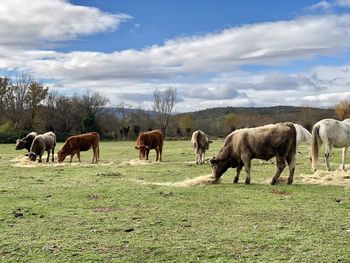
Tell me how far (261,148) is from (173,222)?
6.52 m

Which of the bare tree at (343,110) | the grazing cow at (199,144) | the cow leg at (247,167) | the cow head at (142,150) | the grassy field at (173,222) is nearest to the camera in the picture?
the grassy field at (173,222)

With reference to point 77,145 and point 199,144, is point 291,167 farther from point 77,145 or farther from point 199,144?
point 77,145

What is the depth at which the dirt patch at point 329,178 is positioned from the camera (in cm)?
1482

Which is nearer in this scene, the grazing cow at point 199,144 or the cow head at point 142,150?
the grazing cow at point 199,144

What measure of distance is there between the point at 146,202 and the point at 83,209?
1686 mm

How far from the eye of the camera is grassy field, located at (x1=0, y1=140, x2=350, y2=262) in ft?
23.2

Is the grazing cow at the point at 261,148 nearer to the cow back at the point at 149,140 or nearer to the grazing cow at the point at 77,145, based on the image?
the cow back at the point at 149,140

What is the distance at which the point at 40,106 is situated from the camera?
83.6 metres

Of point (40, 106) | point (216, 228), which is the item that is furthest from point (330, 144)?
point (40, 106)

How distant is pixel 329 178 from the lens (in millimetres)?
15461

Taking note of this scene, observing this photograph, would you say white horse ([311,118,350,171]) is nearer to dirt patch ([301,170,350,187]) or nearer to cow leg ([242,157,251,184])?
dirt patch ([301,170,350,187])

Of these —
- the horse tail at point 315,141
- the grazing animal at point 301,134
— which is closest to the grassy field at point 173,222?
the horse tail at point 315,141

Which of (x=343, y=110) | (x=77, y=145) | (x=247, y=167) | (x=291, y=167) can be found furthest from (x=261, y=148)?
(x=343, y=110)

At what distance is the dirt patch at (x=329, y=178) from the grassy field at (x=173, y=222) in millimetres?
537
